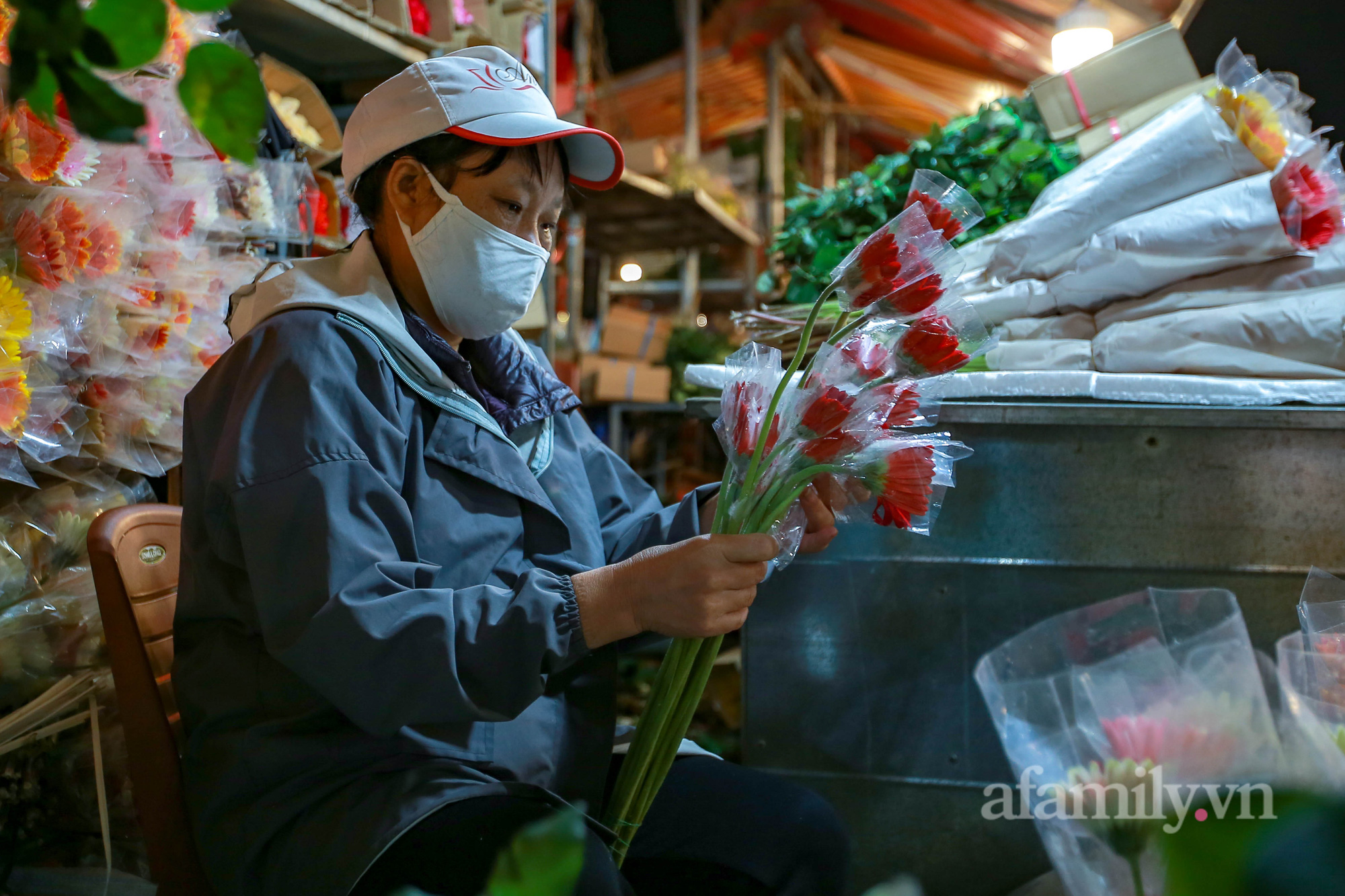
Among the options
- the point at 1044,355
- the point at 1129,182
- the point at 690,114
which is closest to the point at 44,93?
the point at 1044,355

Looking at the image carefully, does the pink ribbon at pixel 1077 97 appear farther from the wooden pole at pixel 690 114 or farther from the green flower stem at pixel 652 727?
the wooden pole at pixel 690 114

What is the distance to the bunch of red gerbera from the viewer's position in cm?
108

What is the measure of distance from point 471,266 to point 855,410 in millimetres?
599

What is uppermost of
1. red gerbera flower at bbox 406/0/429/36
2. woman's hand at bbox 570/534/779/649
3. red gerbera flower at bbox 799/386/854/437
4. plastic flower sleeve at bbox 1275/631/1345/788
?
red gerbera flower at bbox 406/0/429/36

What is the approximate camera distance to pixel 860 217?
240 cm

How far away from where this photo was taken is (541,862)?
33cm

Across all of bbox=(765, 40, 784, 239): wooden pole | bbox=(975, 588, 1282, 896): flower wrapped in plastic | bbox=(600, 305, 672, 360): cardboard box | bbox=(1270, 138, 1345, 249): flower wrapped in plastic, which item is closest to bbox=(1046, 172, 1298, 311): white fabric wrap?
bbox=(1270, 138, 1345, 249): flower wrapped in plastic

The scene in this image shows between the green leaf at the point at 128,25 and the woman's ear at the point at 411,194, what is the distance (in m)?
0.90

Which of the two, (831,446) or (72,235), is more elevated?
(72,235)

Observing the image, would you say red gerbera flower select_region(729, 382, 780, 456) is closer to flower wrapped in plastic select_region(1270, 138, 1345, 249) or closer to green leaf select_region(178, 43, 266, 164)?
green leaf select_region(178, 43, 266, 164)

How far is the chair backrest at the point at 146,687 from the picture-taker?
3.86 feet

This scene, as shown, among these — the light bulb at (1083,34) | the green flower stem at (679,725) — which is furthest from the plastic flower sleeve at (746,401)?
the light bulb at (1083,34)

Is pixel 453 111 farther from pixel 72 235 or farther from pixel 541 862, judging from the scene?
pixel 541 862

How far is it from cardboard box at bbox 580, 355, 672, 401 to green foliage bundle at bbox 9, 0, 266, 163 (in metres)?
4.76
